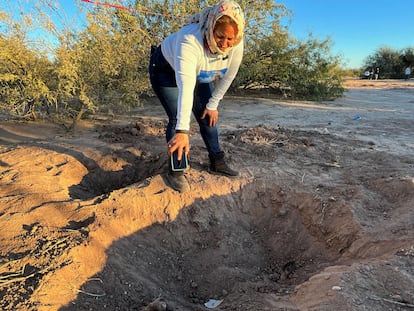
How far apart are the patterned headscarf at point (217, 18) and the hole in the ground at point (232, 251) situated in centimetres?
140

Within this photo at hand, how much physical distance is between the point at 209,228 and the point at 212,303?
842 millimetres

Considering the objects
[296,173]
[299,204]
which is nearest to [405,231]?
[299,204]

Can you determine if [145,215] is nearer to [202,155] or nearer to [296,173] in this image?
[202,155]

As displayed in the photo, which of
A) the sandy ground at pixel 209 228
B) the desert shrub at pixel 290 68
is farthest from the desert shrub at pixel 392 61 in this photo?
the sandy ground at pixel 209 228

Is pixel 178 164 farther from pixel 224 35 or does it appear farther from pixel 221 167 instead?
pixel 224 35

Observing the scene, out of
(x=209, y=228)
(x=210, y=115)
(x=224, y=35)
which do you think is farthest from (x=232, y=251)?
(x=224, y=35)

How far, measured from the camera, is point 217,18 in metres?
2.59

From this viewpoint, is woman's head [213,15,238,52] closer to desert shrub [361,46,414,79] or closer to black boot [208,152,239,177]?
black boot [208,152,239,177]

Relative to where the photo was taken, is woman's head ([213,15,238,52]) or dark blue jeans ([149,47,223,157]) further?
dark blue jeans ([149,47,223,157])

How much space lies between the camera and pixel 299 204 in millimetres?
A: 3475

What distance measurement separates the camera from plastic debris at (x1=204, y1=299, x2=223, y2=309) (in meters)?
2.48

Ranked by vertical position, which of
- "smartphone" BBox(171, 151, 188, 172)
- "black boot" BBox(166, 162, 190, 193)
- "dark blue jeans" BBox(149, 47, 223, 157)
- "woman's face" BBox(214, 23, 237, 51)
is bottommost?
"black boot" BBox(166, 162, 190, 193)

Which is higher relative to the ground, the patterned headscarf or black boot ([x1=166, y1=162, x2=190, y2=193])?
the patterned headscarf

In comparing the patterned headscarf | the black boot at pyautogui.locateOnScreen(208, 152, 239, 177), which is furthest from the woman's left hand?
the patterned headscarf
